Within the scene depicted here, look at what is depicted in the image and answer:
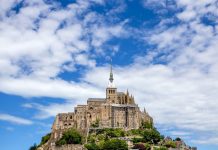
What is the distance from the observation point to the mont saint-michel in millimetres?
102375

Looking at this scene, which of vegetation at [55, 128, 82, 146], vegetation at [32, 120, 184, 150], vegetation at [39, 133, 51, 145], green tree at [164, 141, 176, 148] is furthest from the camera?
vegetation at [39, 133, 51, 145]

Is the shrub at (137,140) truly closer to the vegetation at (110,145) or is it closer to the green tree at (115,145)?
the vegetation at (110,145)

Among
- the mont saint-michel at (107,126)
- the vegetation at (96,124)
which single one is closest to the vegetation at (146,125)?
the mont saint-michel at (107,126)

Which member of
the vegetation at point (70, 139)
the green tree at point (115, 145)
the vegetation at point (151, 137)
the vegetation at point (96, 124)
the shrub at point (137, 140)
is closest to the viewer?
the green tree at point (115, 145)

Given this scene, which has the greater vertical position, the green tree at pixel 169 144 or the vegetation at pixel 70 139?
the vegetation at pixel 70 139

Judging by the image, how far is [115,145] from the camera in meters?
93.6

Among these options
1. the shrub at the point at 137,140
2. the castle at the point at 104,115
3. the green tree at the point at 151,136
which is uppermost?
the castle at the point at 104,115

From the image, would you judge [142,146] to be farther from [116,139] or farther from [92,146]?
[92,146]

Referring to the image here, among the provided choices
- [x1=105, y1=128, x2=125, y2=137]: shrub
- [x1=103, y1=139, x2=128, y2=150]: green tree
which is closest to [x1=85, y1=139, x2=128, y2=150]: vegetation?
[x1=103, y1=139, x2=128, y2=150]: green tree

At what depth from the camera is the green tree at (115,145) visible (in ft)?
306

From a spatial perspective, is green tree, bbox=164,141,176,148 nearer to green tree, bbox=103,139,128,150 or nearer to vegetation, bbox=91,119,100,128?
green tree, bbox=103,139,128,150

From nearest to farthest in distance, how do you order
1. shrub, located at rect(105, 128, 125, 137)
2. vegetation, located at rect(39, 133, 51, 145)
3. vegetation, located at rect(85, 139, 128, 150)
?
vegetation, located at rect(85, 139, 128, 150)
shrub, located at rect(105, 128, 125, 137)
vegetation, located at rect(39, 133, 51, 145)

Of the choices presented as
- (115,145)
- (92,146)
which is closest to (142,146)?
(115,145)

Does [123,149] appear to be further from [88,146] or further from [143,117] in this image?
[143,117]
